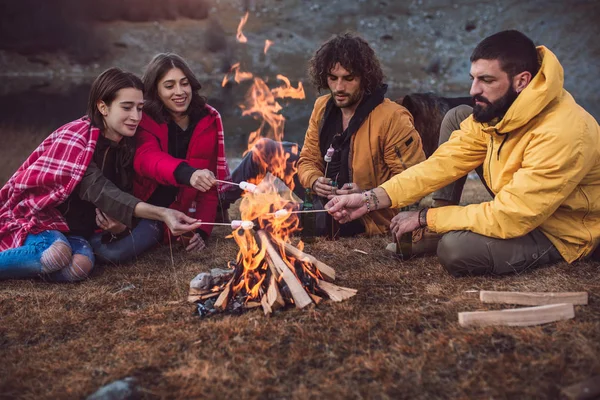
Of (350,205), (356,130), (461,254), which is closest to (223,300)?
(350,205)

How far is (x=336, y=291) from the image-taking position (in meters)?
3.95

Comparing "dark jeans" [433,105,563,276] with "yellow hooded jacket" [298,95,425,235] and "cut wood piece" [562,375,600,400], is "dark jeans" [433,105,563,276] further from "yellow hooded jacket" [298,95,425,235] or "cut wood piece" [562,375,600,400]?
"cut wood piece" [562,375,600,400]

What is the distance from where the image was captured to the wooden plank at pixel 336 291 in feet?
12.7

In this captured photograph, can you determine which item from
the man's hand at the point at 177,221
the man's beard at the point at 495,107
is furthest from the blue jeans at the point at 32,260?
the man's beard at the point at 495,107

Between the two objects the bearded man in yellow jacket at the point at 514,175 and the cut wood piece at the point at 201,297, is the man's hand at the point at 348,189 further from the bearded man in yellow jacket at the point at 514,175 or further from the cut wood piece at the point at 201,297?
the cut wood piece at the point at 201,297

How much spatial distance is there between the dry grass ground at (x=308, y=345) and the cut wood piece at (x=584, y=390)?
83 mm

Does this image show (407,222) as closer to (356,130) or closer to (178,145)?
(356,130)

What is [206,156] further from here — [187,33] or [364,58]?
[187,33]

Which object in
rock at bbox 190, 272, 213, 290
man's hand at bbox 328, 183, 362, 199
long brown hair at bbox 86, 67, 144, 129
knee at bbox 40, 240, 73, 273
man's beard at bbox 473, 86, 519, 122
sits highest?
long brown hair at bbox 86, 67, 144, 129

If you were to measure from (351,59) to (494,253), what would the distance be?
2.35m

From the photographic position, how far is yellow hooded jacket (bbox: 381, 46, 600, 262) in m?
3.71

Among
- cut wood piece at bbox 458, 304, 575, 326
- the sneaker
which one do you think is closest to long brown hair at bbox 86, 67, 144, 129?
the sneaker

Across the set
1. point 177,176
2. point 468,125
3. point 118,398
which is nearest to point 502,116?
point 468,125

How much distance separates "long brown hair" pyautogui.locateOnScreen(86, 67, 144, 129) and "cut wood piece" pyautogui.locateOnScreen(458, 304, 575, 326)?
335 cm
